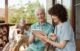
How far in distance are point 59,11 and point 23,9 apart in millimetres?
271

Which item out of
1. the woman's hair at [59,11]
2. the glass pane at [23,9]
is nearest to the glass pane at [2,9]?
the glass pane at [23,9]

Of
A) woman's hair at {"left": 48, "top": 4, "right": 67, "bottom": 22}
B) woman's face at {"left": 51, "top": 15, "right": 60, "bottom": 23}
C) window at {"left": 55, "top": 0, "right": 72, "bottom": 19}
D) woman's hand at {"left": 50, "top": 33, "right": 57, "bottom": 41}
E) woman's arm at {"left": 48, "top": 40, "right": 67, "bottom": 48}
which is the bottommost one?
woman's arm at {"left": 48, "top": 40, "right": 67, "bottom": 48}

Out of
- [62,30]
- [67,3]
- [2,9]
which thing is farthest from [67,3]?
[2,9]

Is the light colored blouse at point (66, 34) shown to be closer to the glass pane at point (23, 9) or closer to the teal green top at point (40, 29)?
the teal green top at point (40, 29)

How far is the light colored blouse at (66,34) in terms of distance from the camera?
57.2 inches

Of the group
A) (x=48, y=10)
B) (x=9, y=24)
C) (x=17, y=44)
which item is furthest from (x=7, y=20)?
(x=48, y=10)

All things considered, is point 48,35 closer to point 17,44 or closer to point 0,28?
point 17,44

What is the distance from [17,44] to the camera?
1.48 meters

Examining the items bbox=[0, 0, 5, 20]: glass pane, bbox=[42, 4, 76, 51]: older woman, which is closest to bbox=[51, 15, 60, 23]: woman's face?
bbox=[42, 4, 76, 51]: older woman

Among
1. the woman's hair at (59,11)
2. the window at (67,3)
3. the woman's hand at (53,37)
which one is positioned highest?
the window at (67,3)

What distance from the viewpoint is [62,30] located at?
146cm

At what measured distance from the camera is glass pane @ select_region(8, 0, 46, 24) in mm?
1477

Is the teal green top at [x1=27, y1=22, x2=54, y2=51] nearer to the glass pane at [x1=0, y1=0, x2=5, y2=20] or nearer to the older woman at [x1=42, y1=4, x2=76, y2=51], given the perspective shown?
the older woman at [x1=42, y1=4, x2=76, y2=51]

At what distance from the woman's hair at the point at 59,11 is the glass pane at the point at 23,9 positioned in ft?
0.23
